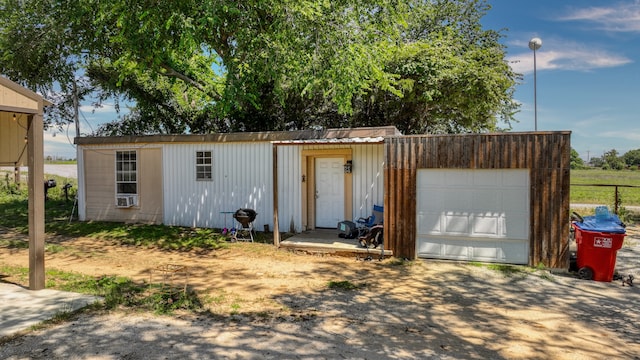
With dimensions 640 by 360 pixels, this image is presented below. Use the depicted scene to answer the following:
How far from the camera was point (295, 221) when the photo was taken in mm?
9406

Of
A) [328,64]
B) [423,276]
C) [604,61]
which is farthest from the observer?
[604,61]

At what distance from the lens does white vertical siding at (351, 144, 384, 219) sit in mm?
8766

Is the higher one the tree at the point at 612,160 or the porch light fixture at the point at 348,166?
the tree at the point at 612,160

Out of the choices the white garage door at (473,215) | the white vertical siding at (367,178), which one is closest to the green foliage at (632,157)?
the white vertical siding at (367,178)

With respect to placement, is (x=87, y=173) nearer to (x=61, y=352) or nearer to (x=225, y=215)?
(x=225, y=215)

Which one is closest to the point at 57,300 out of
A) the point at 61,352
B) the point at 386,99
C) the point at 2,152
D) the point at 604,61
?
the point at 61,352

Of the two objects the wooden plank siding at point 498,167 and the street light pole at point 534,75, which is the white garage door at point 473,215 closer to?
the wooden plank siding at point 498,167

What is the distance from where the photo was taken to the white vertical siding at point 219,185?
9.65 meters

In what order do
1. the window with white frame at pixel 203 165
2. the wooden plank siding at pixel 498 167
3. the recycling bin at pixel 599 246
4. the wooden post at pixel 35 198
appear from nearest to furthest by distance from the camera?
the wooden post at pixel 35 198, the recycling bin at pixel 599 246, the wooden plank siding at pixel 498 167, the window with white frame at pixel 203 165

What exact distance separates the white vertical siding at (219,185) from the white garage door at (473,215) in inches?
165

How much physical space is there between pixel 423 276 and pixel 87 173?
10.5 meters

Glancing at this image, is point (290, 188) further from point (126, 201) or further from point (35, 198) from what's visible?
point (35, 198)

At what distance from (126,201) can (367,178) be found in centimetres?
718

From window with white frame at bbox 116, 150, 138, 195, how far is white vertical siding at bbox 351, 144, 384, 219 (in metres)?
6.61
